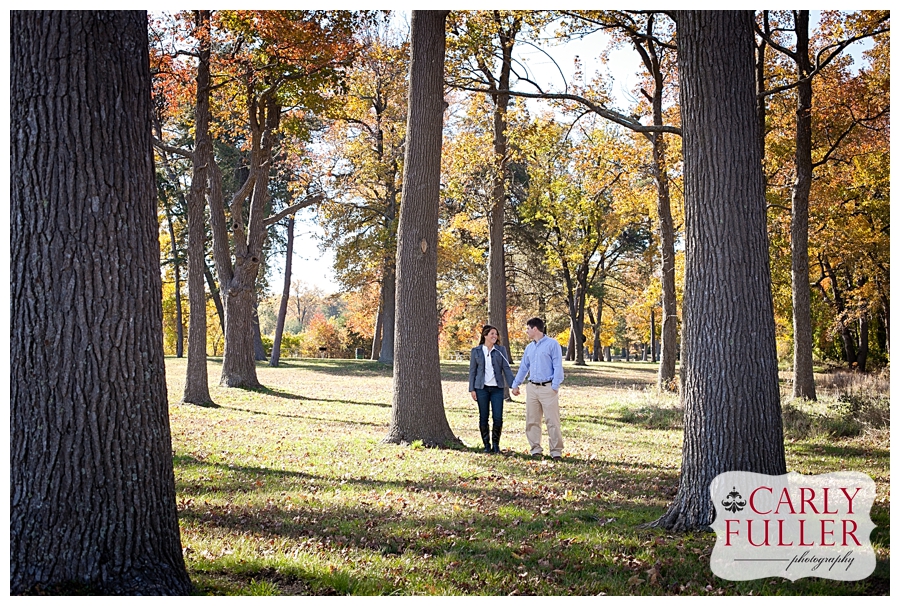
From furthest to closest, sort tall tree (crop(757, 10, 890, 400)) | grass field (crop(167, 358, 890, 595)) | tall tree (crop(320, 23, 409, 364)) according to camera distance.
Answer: tall tree (crop(320, 23, 409, 364)) → tall tree (crop(757, 10, 890, 400)) → grass field (crop(167, 358, 890, 595))

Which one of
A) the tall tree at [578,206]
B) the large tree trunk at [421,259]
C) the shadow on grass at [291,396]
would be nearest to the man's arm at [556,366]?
the large tree trunk at [421,259]

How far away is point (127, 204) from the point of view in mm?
4340

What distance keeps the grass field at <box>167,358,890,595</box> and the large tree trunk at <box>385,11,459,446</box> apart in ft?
1.82

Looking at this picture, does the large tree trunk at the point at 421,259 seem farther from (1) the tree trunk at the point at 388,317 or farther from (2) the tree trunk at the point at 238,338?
(1) the tree trunk at the point at 388,317

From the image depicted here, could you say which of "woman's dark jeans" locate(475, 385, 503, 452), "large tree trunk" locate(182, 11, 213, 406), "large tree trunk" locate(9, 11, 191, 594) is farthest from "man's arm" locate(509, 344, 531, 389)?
"large tree trunk" locate(182, 11, 213, 406)

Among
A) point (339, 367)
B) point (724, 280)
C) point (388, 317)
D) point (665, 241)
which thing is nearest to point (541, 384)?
point (724, 280)

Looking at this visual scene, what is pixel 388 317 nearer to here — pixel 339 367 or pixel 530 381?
pixel 339 367

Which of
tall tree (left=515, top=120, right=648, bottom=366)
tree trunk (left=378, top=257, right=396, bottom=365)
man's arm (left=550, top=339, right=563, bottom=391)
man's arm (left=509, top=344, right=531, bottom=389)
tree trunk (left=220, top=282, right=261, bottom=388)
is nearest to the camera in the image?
man's arm (left=550, top=339, right=563, bottom=391)

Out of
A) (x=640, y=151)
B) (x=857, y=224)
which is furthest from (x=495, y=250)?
(x=857, y=224)

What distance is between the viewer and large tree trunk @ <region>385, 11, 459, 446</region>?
10.7 m

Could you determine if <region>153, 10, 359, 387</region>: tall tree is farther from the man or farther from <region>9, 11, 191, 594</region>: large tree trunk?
<region>9, 11, 191, 594</region>: large tree trunk

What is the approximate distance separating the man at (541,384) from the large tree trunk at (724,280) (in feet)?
13.2

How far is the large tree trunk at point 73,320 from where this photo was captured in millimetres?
4188

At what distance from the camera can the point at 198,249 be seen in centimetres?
1642
